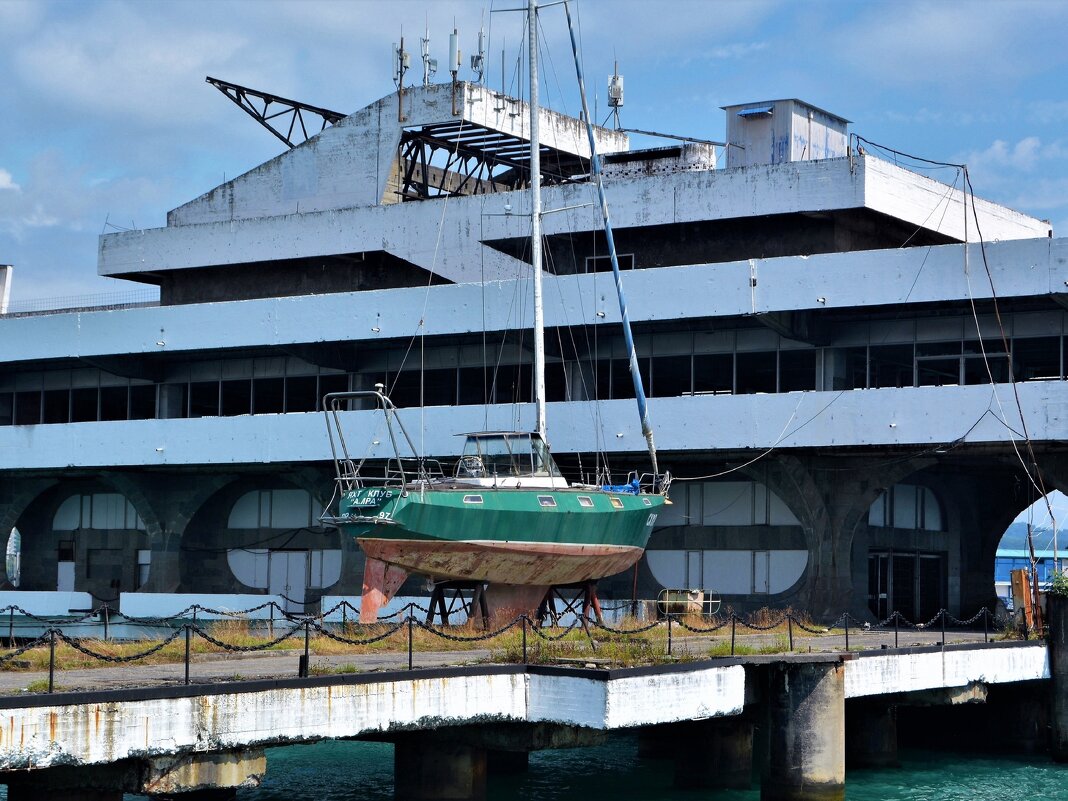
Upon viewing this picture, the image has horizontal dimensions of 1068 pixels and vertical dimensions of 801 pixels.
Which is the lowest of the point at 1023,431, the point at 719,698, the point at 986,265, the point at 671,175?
the point at 719,698

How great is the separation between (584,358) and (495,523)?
1318 cm

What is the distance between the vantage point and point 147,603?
50.2 m

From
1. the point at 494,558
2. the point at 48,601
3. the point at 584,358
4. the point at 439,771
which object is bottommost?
the point at 439,771

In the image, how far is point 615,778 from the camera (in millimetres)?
29078

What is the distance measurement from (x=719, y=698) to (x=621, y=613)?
19.5 metres

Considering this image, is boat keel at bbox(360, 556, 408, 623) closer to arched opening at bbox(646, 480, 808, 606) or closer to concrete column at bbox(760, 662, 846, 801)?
concrete column at bbox(760, 662, 846, 801)

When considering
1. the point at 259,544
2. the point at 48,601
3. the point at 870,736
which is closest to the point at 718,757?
the point at 870,736

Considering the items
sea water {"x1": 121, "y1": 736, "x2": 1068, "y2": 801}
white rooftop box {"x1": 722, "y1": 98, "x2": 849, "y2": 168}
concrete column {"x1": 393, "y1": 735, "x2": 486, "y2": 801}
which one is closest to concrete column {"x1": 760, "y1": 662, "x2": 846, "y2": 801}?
sea water {"x1": 121, "y1": 736, "x2": 1068, "y2": 801}

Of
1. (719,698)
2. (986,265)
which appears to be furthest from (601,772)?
(986,265)

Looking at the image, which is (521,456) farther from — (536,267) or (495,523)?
(536,267)

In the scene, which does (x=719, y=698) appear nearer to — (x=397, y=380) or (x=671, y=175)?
(x=671, y=175)

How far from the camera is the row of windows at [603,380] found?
136ft

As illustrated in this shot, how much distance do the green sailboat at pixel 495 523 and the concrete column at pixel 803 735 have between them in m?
9.51

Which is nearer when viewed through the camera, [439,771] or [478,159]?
[439,771]
